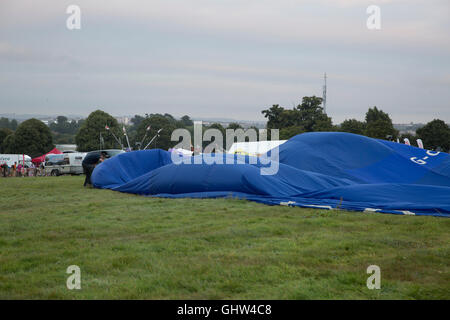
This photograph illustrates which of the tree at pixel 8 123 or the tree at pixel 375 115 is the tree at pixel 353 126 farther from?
the tree at pixel 8 123

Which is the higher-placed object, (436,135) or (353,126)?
(353,126)

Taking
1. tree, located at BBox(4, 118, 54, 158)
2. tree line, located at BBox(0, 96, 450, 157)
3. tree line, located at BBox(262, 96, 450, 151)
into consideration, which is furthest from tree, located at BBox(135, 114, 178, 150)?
tree line, located at BBox(262, 96, 450, 151)

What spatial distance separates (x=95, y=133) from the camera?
55.1 meters

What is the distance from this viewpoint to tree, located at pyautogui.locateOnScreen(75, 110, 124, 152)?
54.7m

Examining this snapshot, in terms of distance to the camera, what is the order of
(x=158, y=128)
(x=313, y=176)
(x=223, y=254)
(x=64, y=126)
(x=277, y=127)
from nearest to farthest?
(x=223, y=254)
(x=313, y=176)
(x=277, y=127)
(x=158, y=128)
(x=64, y=126)

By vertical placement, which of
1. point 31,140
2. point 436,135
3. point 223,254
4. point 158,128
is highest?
point 158,128

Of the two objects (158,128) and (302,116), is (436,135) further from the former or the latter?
(158,128)

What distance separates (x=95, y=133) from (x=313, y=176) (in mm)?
48386

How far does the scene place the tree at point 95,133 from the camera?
54656mm

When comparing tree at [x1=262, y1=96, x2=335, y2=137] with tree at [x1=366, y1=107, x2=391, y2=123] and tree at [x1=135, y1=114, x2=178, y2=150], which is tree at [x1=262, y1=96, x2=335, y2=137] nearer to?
tree at [x1=366, y1=107, x2=391, y2=123]

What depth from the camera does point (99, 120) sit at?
5631 centimetres

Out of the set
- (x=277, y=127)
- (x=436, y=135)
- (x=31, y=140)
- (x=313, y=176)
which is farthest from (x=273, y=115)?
(x=313, y=176)

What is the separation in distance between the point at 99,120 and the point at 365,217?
5280 cm

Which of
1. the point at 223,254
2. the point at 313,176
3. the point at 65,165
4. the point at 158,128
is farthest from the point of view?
the point at 158,128
